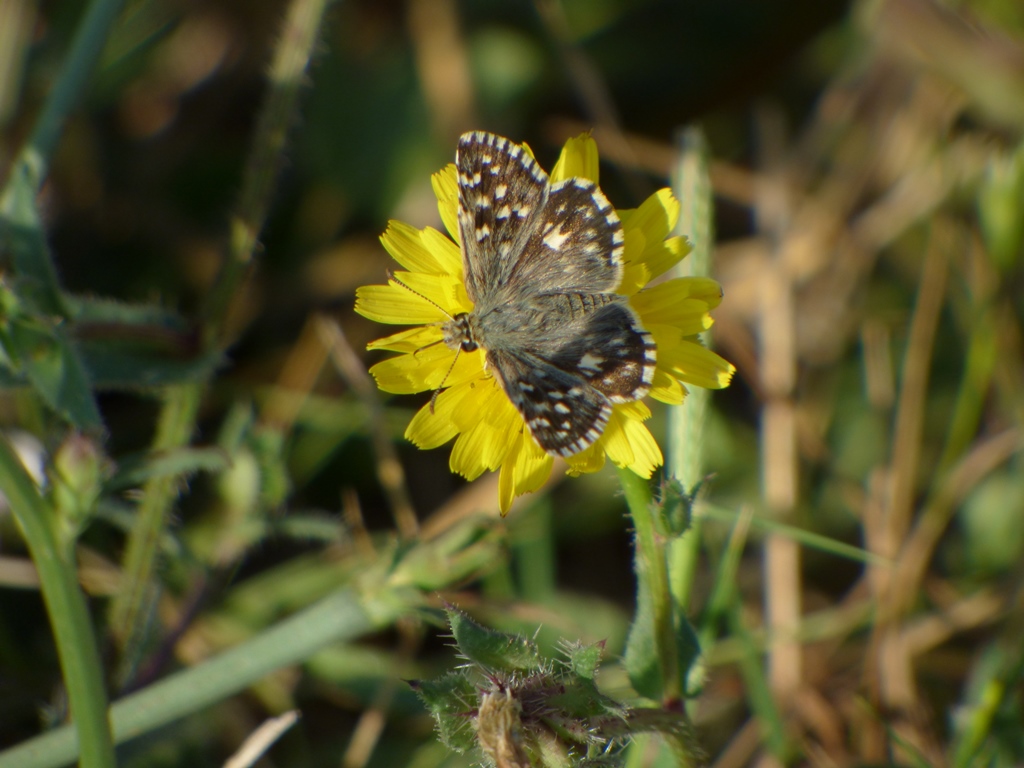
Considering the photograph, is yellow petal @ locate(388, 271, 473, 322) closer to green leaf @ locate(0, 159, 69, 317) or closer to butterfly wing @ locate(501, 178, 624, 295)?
butterfly wing @ locate(501, 178, 624, 295)

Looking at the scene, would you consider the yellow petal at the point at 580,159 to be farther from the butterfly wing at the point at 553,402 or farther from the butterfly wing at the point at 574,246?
the butterfly wing at the point at 553,402

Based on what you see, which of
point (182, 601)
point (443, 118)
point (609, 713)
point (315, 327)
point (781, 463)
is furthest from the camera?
point (443, 118)

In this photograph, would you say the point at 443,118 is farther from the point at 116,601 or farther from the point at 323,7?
the point at 116,601

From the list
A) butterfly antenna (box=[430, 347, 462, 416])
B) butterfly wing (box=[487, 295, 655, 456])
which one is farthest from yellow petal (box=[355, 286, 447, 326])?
butterfly wing (box=[487, 295, 655, 456])

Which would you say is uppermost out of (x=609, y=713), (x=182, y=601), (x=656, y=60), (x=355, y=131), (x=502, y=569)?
(x=355, y=131)

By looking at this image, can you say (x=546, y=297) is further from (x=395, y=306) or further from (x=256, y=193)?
(x=256, y=193)

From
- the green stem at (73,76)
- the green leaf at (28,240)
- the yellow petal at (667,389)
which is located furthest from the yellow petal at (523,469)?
the green stem at (73,76)

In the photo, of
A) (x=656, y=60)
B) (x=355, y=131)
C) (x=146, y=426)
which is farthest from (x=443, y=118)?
(x=146, y=426)
